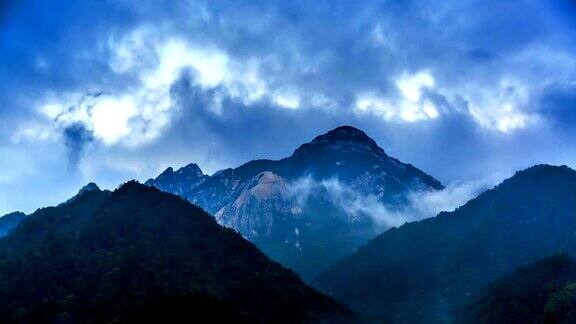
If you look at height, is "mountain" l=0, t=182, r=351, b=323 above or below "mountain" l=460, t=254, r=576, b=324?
above

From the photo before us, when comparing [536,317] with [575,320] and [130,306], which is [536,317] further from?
[130,306]

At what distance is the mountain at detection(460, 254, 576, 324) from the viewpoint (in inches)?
6022

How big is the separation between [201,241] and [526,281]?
9480 centimetres

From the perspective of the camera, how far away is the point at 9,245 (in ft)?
451

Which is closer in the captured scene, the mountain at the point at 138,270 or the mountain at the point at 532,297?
Result: the mountain at the point at 138,270

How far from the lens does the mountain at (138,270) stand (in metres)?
106

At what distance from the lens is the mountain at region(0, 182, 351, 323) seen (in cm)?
10631

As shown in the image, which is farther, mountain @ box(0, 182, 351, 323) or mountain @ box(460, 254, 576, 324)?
mountain @ box(460, 254, 576, 324)

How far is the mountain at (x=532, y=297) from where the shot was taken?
15296cm

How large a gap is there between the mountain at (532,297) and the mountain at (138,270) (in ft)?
145

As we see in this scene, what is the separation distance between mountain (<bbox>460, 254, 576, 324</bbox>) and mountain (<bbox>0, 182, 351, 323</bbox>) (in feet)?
145

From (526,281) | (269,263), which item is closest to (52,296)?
(269,263)

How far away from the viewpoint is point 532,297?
168 metres

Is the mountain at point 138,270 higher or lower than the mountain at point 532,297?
higher
